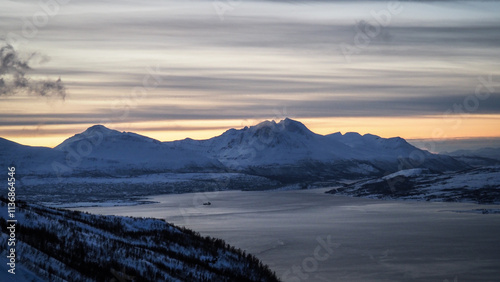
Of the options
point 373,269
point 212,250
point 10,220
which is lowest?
point 373,269

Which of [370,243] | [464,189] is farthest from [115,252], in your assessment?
[464,189]

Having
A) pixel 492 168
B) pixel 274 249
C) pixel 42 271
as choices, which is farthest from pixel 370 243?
pixel 492 168

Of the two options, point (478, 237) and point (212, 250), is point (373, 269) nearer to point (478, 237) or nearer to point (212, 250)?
point (212, 250)

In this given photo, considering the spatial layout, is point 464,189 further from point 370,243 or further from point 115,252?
point 115,252

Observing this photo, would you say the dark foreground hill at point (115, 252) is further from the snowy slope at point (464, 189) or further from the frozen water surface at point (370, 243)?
the snowy slope at point (464, 189)

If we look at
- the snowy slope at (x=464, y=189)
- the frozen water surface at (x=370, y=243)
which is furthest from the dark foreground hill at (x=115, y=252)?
the snowy slope at (x=464, y=189)

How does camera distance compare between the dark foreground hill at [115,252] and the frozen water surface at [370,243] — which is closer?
the dark foreground hill at [115,252]
